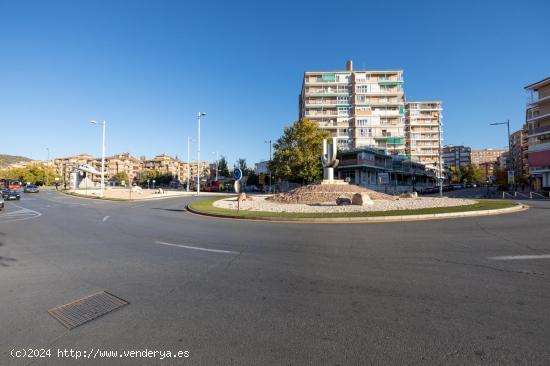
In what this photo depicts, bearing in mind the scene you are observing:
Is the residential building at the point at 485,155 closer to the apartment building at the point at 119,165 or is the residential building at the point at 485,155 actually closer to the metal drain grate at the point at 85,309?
the apartment building at the point at 119,165

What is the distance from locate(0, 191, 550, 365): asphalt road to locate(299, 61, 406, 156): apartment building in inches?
2245

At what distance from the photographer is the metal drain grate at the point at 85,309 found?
3203 millimetres

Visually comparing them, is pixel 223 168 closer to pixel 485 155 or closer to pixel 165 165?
pixel 165 165

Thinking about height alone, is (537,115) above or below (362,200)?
above

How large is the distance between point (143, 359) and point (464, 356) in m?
3.06

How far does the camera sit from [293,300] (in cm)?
364

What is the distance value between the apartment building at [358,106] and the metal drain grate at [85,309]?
60.1 metres

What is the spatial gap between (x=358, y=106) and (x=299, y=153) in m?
30.6

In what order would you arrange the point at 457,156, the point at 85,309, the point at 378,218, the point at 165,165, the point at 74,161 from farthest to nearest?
the point at 457,156
the point at 74,161
the point at 165,165
the point at 378,218
the point at 85,309

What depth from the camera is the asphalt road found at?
2.54 meters

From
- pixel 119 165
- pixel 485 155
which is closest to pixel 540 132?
pixel 119 165

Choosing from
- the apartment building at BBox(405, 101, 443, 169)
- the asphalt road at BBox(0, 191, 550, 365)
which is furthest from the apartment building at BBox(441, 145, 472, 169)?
the asphalt road at BBox(0, 191, 550, 365)

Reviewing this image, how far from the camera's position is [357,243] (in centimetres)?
728

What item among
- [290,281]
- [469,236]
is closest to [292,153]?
[469,236]
